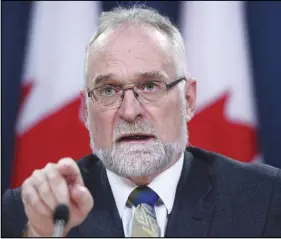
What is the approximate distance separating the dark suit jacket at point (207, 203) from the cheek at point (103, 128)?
0.15 metres

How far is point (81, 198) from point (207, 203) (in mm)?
590

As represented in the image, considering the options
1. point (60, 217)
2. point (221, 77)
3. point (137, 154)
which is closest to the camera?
point (60, 217)

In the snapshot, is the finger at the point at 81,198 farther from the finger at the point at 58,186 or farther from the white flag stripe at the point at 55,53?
the white flag stripe at the point at 55,53

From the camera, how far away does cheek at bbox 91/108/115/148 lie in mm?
1532

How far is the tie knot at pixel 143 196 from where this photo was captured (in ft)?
5.04

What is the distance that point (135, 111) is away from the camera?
1490 millimetres

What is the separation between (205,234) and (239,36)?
100 cm

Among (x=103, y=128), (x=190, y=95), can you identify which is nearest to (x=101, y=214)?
(x=103, y=128)

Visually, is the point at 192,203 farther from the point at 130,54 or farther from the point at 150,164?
the point at 130,54

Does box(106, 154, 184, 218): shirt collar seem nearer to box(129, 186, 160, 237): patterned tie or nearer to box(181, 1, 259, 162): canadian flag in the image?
box(129, 186, 160, 237): patterned tie

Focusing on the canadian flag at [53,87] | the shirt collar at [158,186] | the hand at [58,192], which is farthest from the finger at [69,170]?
the canadian flag at [53,87]

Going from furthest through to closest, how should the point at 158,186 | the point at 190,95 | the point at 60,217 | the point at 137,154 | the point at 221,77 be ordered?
the point at 221,77 < the point at 190,95 < the point at 158,186 < the point at 137,154 < the point at 60,217

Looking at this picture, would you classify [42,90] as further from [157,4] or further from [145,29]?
[145,29]

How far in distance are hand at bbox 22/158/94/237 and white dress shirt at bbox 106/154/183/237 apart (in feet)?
1.46
